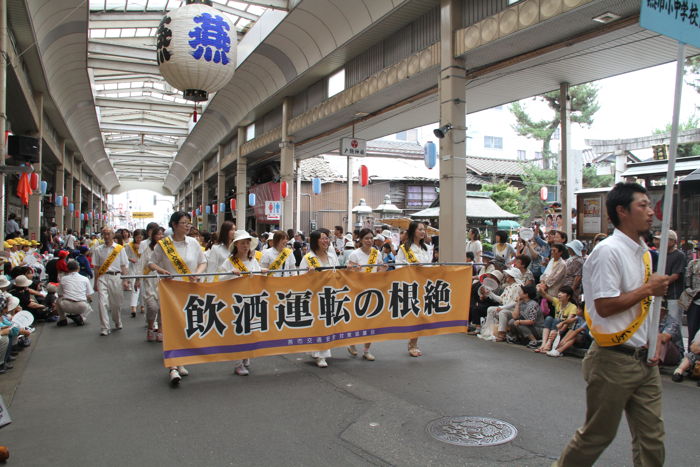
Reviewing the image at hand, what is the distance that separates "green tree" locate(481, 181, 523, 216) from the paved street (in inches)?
914

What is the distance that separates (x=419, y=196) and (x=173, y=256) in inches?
1009

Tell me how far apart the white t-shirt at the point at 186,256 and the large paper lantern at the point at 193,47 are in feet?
15.6

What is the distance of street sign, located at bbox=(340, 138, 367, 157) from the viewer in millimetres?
16797

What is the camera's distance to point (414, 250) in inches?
293

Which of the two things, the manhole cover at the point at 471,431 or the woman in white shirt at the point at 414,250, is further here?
the woman in white shirt at the point at 414,250

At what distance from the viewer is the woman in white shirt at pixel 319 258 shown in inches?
268

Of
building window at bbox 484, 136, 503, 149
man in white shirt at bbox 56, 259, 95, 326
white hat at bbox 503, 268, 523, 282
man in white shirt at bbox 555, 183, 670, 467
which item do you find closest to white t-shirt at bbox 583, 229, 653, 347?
man in white shirt at bbox 555, 183, 670, 467

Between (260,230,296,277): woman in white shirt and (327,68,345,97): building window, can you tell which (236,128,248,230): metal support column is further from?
(260,230,296,277): woman in white shirt

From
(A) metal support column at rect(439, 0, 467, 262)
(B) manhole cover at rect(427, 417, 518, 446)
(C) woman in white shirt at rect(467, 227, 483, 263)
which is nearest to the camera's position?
(B) manhole cover at rect(427, 417, 518, 446)

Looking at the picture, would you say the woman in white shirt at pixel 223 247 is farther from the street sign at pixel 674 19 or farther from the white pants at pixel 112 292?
the street sign at pixel 674 19

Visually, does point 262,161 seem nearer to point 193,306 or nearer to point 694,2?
point 193,306

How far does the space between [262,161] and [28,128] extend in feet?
37.1

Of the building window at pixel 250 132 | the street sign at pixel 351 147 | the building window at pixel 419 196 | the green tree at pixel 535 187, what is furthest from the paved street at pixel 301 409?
the green tree at pixel 535 187

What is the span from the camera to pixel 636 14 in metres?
8.42
